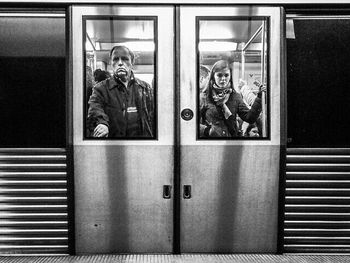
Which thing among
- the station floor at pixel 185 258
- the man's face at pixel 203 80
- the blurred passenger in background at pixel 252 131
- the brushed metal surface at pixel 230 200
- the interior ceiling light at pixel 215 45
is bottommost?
the station floor at pixel 185 258

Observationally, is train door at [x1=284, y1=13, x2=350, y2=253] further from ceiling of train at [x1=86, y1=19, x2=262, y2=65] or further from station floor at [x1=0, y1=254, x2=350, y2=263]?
ceiling of train at [x1=86, y1=19, x2=262, y2=65]

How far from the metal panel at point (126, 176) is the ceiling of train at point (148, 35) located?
0.32ft

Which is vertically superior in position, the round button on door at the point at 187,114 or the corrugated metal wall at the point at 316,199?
the round button on door at the point at 187,114

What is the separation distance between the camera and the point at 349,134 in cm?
486

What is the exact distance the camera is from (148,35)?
4.73 meters

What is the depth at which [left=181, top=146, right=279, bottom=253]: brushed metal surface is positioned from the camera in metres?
4.76

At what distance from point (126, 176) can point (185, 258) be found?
103 cm

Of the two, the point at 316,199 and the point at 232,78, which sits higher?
the point at 232,78

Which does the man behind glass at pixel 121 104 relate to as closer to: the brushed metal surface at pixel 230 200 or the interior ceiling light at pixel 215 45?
the brushed metal surface at pixel 230 200

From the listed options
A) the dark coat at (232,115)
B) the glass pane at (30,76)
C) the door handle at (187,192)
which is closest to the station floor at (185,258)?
the door handle at (187,192)

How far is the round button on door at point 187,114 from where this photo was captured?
4738mm

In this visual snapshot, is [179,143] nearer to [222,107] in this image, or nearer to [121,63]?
[222,107]

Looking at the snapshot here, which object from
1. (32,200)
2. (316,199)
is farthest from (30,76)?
(316,199)

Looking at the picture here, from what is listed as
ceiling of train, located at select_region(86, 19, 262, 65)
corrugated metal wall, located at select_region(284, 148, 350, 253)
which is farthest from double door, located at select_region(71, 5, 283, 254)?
corrugated metal wall, located at select_region(284, 148, 350, 253)
